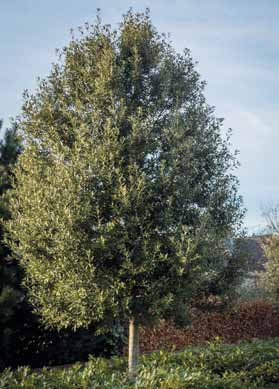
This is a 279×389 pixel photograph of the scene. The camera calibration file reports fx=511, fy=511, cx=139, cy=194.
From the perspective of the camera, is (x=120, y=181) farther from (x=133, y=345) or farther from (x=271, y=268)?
(x=271, y=268)

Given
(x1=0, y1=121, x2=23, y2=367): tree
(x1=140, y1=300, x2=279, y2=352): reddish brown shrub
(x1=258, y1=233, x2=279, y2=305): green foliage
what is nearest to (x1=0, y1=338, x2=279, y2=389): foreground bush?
(x1=0, y1=121, x2=23, y2=367): tree

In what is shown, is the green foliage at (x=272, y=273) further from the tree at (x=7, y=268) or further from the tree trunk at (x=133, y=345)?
the tree at (x=7, y=268)

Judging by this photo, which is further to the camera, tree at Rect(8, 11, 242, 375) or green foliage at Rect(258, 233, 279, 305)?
green foliage at Rect(258, 233, 279, 305)

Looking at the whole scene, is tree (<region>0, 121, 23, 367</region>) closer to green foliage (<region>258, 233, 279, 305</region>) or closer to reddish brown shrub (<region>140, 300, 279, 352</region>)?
reddish brown shrub (<region>140, 300, 279, 352</region>)

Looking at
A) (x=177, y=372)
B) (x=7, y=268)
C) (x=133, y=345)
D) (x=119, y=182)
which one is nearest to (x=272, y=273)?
(x=133, y=345)

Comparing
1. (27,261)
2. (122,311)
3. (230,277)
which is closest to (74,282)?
(122,311)

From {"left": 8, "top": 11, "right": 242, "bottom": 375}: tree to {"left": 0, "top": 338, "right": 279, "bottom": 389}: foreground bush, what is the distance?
72cm

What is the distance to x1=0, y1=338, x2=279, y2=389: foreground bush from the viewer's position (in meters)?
6.59

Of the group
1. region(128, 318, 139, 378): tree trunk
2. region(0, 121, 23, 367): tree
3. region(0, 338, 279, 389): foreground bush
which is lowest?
region(0, 338, 279, 389): foreground bush

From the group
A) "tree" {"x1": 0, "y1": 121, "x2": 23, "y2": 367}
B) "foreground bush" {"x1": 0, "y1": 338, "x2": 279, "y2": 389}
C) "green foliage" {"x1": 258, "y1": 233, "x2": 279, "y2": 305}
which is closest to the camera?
"foreground bush" {"x1": 0, "y1": 338, "x2": 279, "y2": 389}

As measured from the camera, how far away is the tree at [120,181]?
7812mm

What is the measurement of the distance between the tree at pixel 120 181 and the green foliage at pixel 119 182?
19 millimetres

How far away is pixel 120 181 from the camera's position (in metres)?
7.80

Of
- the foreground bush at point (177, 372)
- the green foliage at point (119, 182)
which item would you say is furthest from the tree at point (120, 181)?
the foreground bush at point (177, 372)
